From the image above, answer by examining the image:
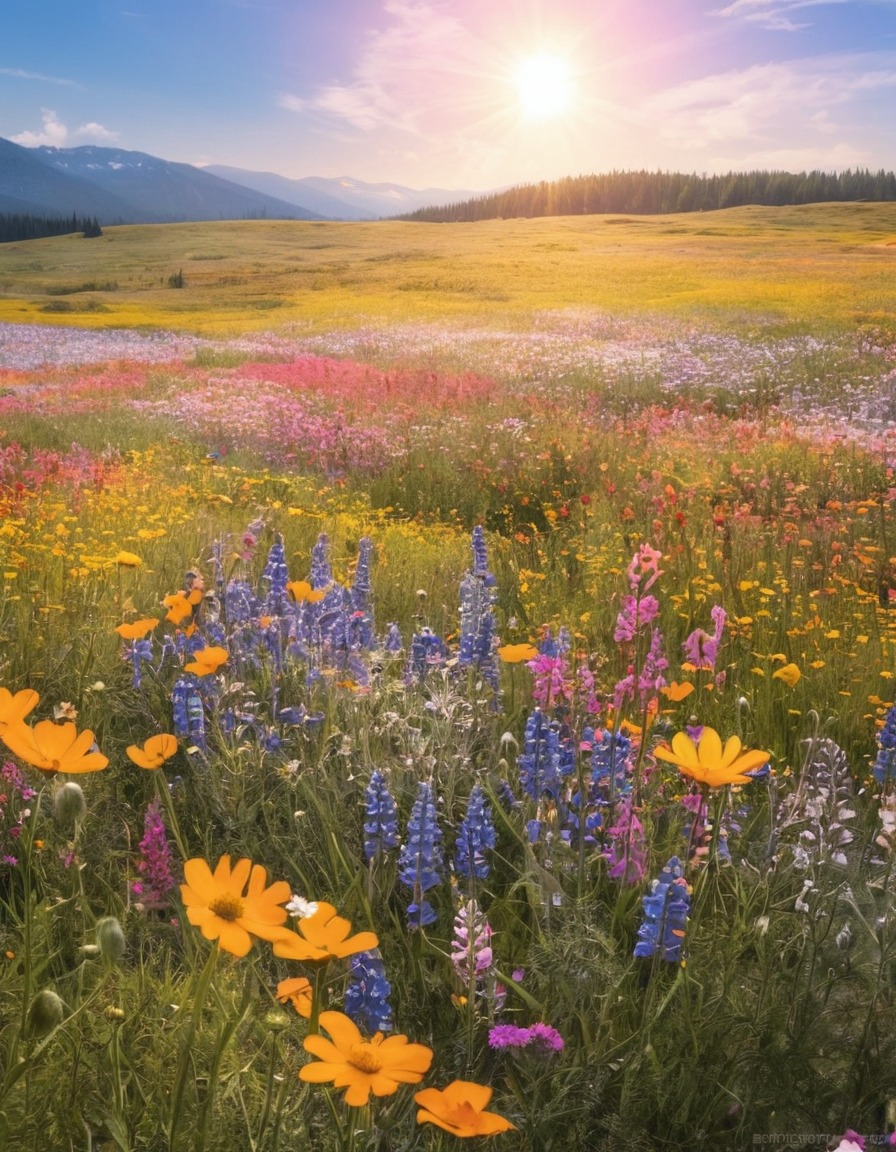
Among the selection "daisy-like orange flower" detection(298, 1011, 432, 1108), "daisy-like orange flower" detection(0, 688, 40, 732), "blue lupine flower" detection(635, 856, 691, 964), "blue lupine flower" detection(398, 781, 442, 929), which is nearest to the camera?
"daisy-like orange flower" detection(298, 1011, 432, 1108)

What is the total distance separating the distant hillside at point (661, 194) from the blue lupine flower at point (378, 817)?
9667cm

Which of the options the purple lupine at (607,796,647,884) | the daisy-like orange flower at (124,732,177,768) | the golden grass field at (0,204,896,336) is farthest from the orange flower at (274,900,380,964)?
the golden grass field at (0,204,896,336)

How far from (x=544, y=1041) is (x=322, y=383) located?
12613mm

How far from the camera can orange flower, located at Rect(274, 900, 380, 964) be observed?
982mm

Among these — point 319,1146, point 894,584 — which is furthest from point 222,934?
point 894,584

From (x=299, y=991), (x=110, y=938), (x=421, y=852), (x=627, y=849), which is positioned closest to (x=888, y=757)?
(x=627, y=849)

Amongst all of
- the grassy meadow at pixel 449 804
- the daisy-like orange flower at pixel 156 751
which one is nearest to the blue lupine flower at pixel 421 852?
the grassy meadow at pixel 449 804

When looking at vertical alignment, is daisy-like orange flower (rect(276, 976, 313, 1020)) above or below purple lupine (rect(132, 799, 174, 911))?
above

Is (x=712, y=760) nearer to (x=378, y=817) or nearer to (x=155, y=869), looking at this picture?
(x=378, y=817)

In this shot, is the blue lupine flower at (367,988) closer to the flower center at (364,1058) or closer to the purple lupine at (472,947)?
the purple lupine at (472,947)

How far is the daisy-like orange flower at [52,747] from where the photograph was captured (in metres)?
1.14

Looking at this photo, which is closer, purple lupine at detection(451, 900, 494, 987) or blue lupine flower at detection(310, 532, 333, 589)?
purple lupine at detection(451, 900, 494, 987)

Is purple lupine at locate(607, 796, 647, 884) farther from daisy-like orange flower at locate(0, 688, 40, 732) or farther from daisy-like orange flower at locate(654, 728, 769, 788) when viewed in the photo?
daisy-like orange flower at locate(0, 688, 40, 732)

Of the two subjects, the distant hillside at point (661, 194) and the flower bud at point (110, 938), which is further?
the distant hillside at point (661, 194)
